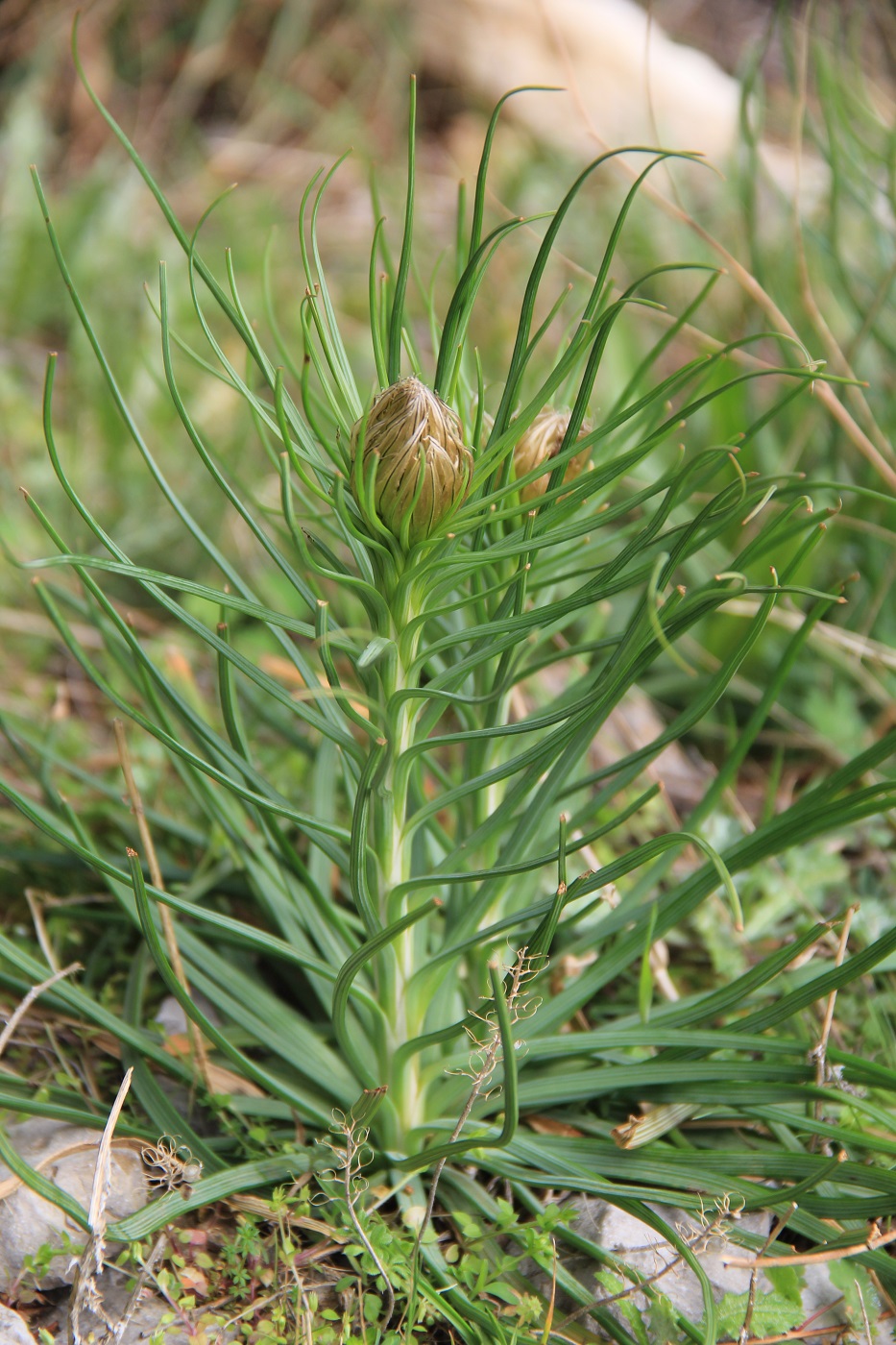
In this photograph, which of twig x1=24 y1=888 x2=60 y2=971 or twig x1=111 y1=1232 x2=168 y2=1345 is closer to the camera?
twig x1=111 y1=1232 x2=168 y2=1345

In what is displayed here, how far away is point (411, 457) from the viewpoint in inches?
27.0

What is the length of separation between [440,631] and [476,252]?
38cm

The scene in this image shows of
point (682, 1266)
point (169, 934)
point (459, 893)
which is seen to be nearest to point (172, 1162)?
point (169, 934)

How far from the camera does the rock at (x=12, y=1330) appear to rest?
2.52 ft

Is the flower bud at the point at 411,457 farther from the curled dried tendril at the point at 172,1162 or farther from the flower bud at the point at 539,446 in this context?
the curled dried tendril at the point at 172,1162

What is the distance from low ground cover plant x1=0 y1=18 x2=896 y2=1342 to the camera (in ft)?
2.43

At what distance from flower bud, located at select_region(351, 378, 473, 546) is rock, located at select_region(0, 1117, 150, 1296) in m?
0.61

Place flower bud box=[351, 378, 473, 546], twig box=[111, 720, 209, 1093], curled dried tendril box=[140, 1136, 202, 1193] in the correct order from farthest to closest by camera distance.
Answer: twig box=[111, 720, 209, 1093] → curled dried tendril box=[140, 1136, 202, 1193] → flower bud box=[351, 378, 473, 546]

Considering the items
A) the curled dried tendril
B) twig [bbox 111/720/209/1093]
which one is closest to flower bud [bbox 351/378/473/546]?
twig [bbox 111/720/209/1093]

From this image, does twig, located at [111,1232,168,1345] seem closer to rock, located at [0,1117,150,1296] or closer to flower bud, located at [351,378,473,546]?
rock, located at [0,1117,150,1296]

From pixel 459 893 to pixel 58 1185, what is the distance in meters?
0.43

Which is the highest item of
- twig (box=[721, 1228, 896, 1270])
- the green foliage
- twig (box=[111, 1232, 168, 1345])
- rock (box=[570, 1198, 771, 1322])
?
twig (box=[721, 1228, 896, 1270])

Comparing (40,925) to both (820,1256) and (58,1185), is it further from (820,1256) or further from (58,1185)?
(820,1256)

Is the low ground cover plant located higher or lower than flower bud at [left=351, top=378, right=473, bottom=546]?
lower
